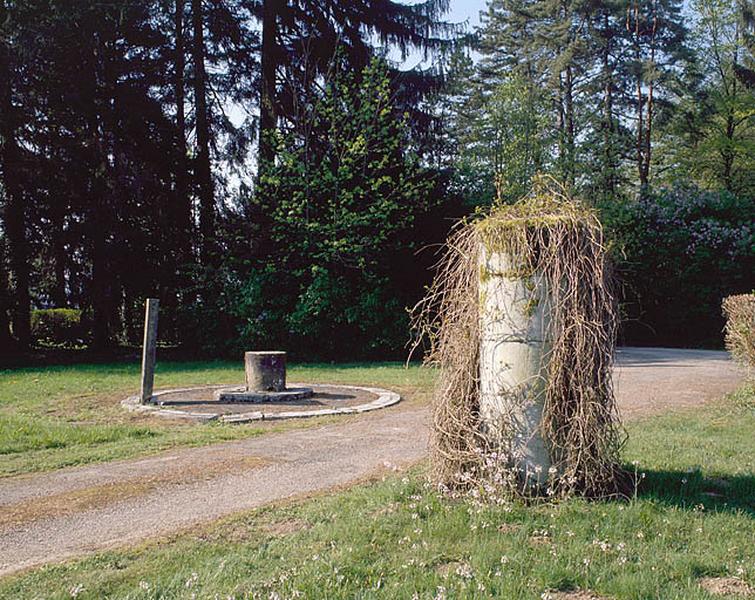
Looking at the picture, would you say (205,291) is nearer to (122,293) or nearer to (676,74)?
(122,293)

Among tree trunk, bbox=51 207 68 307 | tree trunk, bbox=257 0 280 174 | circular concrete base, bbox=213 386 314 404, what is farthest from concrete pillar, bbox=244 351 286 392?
tree trunk, bbox=51 207 68 307

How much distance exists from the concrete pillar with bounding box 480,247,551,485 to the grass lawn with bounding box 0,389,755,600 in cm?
36

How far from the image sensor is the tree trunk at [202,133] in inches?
814

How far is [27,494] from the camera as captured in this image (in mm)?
4848

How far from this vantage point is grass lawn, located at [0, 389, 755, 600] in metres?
2.96

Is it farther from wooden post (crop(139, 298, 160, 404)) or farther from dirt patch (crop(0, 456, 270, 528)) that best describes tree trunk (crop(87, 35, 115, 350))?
dirt patch (crop(0, 456, 270, 528))

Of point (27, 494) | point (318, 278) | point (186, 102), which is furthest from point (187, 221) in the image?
point (27, 494)

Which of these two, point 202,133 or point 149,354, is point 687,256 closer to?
point 202,133

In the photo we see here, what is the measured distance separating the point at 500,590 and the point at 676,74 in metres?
29.8

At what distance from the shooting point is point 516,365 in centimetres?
429

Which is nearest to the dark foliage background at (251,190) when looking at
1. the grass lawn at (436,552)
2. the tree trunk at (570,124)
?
the tree trunk at (570,124)

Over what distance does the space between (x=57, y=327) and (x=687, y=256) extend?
21.6 meters

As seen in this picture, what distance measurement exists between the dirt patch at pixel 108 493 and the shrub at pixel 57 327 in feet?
59.5

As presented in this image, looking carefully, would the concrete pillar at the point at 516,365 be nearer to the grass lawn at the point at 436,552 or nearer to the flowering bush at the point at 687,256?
the grass lawn at the point at 436,552
